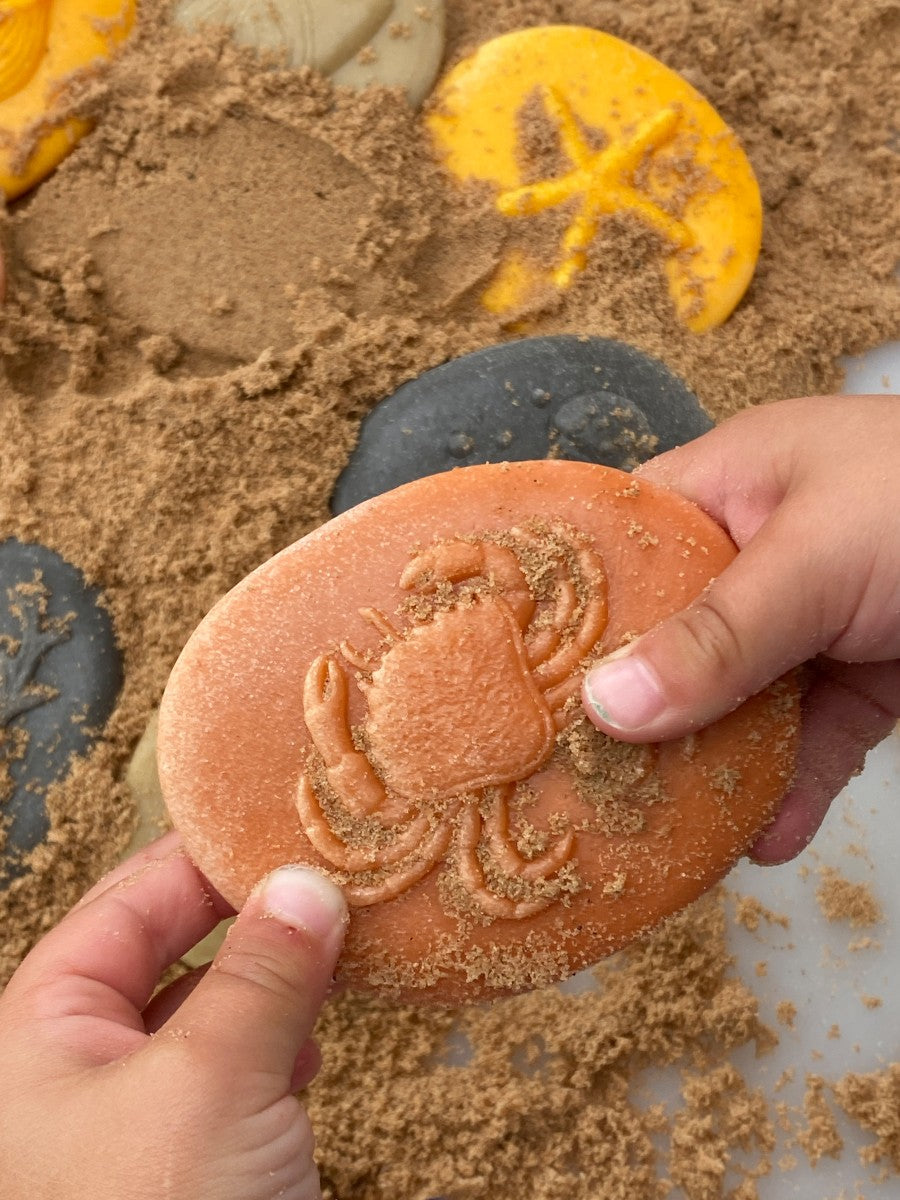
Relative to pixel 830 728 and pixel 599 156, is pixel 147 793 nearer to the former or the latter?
pixel 830 728

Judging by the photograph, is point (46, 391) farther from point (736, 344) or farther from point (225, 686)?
point (736, 344)

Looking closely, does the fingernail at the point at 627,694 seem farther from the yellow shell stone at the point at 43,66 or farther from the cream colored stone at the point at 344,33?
the yellow shell stone at the point at 43,66

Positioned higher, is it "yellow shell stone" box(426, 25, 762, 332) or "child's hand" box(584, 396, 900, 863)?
"yellow shell stone" box(426, 25, 762, 332)

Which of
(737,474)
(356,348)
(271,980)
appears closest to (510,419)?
(356,348)

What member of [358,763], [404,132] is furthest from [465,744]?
[404,132]

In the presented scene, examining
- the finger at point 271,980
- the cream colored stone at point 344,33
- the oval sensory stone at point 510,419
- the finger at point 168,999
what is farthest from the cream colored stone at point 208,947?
the cream colored stone at point 344,33

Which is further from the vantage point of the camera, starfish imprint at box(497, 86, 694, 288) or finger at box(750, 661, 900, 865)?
starfish imprint at box(497, 86, 694, 288)

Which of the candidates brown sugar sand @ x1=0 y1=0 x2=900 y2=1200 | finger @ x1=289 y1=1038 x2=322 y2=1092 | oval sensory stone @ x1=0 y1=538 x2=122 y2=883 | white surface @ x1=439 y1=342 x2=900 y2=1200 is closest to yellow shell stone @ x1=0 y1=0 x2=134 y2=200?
brown sugar sand @ x1=0 y1=0 x2=900 y2=1200

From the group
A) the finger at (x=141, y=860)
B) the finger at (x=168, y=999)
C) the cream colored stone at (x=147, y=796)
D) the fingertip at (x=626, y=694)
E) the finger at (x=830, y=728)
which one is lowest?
the finger at (x=830, y=728)

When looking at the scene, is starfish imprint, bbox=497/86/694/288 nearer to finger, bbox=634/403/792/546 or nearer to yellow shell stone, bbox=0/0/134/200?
finger, bbox=634/403/792/546
